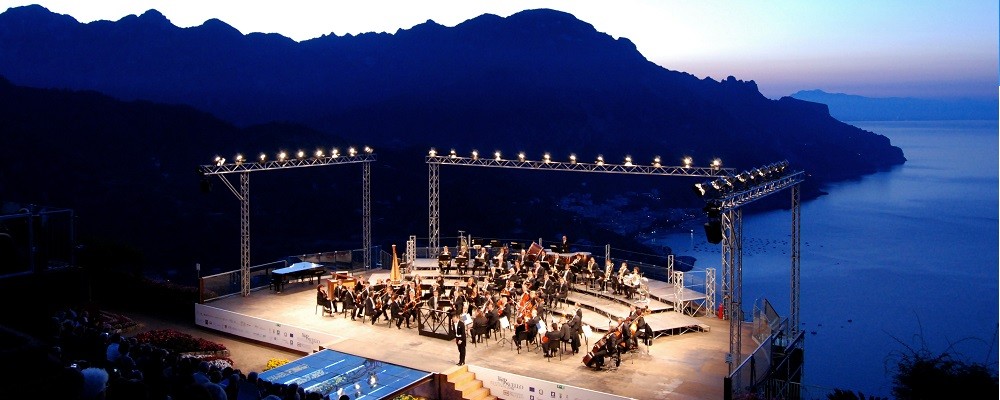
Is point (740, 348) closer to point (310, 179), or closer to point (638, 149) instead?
point (310, 179)

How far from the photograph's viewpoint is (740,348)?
600 inches

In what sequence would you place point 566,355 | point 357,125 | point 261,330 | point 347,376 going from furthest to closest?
point 357,125 < point 261,330 < point 566,355 < point 347,376

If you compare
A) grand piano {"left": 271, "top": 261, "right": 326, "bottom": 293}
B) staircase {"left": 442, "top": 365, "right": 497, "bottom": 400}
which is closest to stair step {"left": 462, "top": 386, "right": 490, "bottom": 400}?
staircase {"left": 442, "top": 365, "right": 497, "bottom": 400}

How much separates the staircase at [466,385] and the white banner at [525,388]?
9 centimetres

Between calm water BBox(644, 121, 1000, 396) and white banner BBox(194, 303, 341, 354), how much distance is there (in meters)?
33.7

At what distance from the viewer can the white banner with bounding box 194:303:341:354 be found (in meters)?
17.7

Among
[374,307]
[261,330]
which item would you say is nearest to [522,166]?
[374,307]

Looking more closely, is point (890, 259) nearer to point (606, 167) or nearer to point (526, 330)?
point (606, 167)

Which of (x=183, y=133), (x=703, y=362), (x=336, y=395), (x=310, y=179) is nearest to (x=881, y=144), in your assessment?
(x=310, y=179)

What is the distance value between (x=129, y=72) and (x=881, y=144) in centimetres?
8446

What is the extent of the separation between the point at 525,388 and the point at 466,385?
4.25ft

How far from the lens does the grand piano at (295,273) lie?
72.9 feet

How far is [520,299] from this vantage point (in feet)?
60.1

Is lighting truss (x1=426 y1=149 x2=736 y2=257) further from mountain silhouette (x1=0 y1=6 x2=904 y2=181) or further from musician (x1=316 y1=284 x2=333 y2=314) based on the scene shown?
mountain silhouette (x1=0 y1=6 x2=904 y2=181)
